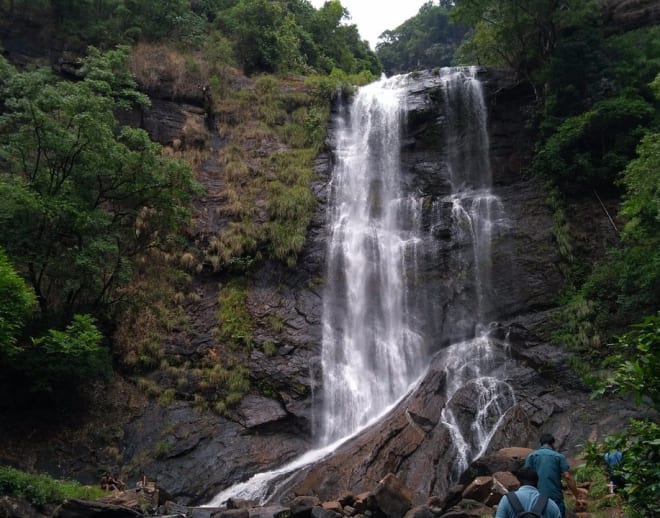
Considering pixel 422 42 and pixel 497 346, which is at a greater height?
pixel 422 42

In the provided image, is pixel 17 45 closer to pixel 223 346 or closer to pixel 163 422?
pixel 223 346

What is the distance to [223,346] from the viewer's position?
16.3m

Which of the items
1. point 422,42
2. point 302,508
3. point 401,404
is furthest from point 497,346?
point 422,42

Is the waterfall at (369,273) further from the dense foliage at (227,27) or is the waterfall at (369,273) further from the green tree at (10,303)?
the green tree at (10,303)

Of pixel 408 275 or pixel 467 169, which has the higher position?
pixel 467 169

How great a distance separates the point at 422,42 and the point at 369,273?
3758 cm

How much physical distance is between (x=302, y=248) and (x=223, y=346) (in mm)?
4394

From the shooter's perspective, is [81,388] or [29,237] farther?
[81,388]

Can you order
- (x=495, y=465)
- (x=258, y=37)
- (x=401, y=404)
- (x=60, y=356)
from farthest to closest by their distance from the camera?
(x=258, y=37) → (x=401, y=404) → (x=60, y=356) → (x=495, y=465)

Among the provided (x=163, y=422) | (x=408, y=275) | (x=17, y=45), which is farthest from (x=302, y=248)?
(x=17, y=45)

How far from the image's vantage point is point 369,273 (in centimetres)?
1830

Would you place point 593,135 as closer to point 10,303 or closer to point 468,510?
point 468,510

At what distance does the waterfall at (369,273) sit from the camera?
15.5m

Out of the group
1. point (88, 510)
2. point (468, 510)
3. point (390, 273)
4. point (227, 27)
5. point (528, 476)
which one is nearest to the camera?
point (528, 476)
